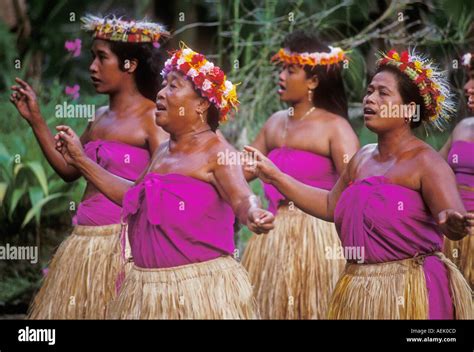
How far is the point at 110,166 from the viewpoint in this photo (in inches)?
225

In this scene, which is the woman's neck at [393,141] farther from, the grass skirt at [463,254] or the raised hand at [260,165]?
the grass skirt at [463,254]

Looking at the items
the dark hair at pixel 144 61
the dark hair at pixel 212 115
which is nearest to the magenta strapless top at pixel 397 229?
the dark hair at pixel 212 115

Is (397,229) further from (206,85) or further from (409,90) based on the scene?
(206,85)

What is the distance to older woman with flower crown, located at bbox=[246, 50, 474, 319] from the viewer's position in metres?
5.09

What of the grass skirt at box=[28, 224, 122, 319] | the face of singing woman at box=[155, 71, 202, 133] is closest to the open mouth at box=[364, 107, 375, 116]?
the face of singing woman at box=[155, 71, 202, 133]

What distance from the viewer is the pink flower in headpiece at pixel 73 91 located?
6.33 m

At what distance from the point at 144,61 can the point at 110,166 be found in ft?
1.59

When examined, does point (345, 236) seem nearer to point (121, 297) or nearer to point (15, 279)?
point (121, 297)

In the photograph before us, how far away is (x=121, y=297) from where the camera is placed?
524 cm

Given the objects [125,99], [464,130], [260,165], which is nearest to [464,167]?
[464,130]
